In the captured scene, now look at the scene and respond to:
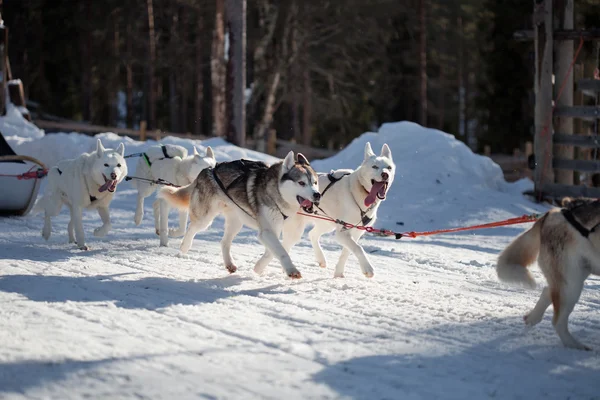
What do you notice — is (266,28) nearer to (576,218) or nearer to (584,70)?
(584,70)

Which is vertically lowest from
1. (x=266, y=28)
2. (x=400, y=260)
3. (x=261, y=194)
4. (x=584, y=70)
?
(x=400, y=260)

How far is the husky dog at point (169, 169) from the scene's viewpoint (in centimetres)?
941

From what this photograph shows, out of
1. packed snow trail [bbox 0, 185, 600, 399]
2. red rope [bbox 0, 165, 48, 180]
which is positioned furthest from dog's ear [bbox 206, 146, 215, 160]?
red rope [bbox 0, 165, 48, 180]

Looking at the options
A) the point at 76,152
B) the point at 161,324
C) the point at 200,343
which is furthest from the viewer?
the point at 76,152

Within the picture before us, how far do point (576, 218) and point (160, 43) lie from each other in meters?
35.0

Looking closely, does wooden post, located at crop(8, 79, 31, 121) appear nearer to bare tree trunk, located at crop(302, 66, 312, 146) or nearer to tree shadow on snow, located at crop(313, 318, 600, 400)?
bare tree trunk, located at crop(302, 66, 312, 146)

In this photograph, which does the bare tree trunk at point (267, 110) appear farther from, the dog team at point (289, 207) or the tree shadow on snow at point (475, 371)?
the tree shadow on snow at point (475, 371)

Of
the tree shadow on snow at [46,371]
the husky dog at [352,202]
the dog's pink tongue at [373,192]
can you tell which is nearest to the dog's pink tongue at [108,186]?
the husky dog at [352,202]

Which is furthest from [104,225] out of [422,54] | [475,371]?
[422,54]

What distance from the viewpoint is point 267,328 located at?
17.6 ft

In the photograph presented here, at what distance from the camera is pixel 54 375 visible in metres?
4.24

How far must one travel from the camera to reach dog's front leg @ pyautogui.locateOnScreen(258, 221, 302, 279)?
6.79m

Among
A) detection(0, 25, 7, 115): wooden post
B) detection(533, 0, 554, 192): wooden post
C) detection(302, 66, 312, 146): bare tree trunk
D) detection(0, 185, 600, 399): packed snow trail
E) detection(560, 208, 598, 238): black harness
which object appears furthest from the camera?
detection(302, 66, 312, 146): bare tree trunk

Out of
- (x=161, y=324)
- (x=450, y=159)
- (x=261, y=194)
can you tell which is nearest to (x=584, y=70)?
(x=450, y=159)
